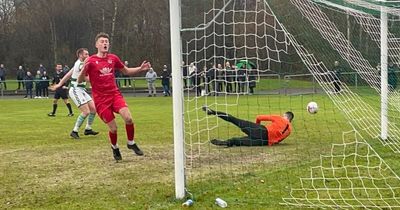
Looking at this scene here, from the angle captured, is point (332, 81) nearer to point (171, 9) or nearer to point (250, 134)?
point (250, 134)

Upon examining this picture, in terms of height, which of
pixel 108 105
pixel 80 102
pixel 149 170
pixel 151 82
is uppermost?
pixel 108 105

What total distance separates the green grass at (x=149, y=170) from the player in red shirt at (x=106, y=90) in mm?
486

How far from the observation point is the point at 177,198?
6.44 m

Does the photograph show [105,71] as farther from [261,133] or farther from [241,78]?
[261,133]

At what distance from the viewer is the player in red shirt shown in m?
9.25

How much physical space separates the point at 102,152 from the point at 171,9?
4.48 metres

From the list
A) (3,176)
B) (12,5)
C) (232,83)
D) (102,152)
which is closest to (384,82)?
(232,83)

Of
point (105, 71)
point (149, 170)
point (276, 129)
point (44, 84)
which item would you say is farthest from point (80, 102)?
point (44, 84)

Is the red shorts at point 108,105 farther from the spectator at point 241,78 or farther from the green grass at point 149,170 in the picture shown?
the spectator at point 241,78

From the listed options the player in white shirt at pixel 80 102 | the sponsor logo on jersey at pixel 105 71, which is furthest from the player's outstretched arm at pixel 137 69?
the player in white shirt at pixel 80 102

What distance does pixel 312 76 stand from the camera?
9.63 meters


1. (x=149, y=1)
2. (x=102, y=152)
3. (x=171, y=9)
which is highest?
(x=149, y=1)

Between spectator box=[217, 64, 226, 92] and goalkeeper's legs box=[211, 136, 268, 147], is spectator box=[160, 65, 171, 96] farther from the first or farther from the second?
spectator box=[217, 64, 226, 92]

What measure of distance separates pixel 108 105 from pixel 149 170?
5.18 ft
